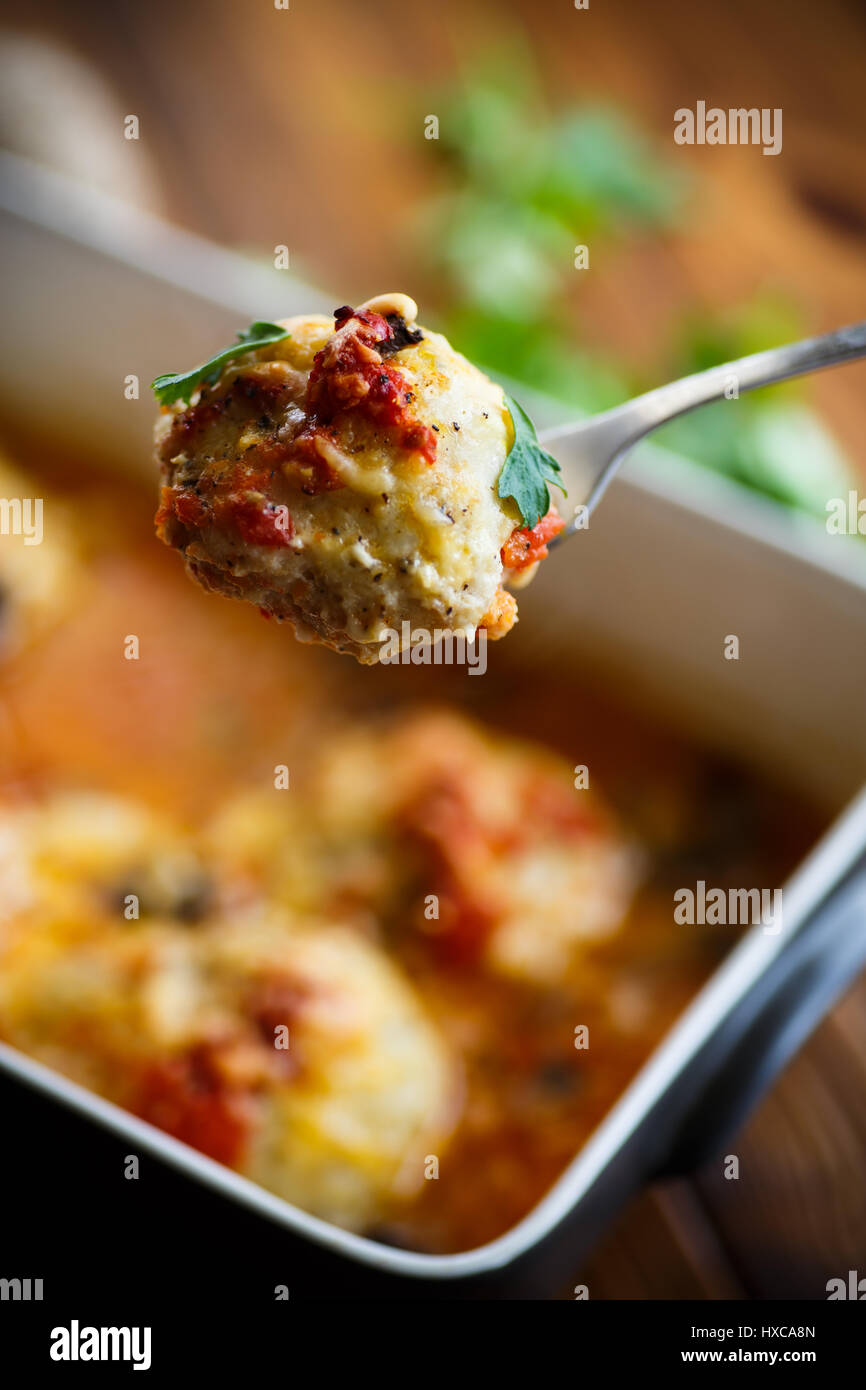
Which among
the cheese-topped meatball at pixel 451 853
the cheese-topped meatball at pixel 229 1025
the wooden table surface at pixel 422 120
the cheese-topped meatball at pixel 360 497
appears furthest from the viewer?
the wooden table surface at pixel 422 120

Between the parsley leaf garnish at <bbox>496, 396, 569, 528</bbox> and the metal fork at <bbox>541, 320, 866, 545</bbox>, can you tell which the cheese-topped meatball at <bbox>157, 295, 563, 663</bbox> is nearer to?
the parsley leaf garnish at <bbox>496, 396, 569, 528</bbox>

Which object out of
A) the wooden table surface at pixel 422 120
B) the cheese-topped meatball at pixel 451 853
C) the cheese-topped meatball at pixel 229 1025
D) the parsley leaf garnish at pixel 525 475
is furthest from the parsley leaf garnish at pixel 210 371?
the wooden table surface at pixel 422 120

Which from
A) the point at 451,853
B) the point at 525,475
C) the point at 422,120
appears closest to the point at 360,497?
the point at 525,475

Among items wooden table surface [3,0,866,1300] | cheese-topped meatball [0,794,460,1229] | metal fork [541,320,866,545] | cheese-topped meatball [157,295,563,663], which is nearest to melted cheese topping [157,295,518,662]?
cheese-topped meatball [157,295,563,663]

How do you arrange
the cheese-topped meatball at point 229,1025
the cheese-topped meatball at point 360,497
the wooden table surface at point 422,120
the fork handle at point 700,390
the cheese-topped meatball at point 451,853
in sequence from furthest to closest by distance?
the wooden table surface at point 422,120
the cheese-topped meatball at point 451,853
the cheese-topped meatball at point 229,1025
the fork handle at point 700,390
the cheese-topped meatball at point 360,497

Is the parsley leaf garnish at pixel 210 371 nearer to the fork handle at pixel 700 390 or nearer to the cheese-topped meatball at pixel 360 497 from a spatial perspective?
the cheese-topped meatball at pixel 360 497

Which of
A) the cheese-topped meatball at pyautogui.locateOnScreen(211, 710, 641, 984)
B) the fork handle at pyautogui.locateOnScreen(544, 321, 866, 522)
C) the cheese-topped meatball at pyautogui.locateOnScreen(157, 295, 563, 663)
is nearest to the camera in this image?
the cheese-topped meatball at pyautogui.locateOnScreen(157, 295, 563, 663)

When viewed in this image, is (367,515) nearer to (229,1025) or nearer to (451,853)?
(229,1025)
